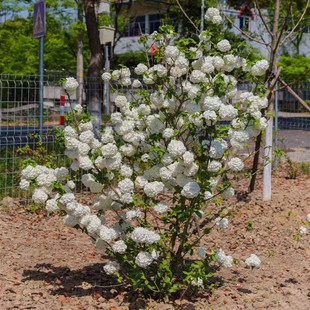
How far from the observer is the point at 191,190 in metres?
3.56

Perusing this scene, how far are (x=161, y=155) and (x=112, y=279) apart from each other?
1.41m

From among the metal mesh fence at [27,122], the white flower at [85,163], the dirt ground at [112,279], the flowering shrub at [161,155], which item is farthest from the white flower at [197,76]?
the metal mesh fence at [27,122]

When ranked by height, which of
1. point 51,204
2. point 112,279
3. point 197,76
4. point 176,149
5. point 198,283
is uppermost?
point 197,76

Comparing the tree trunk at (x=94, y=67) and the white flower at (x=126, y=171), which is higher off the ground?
the tree trunk at (x=94, y=67)

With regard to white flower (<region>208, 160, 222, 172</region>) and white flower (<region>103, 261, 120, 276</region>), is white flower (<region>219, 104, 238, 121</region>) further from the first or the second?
white flower (<region>103, 261, 120, 276</region>)

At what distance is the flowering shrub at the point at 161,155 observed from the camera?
3691mm

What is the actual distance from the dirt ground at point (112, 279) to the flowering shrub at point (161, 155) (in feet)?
1.11

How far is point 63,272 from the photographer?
482 centimetres

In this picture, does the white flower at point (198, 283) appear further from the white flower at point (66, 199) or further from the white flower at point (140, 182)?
the white flower at point (66, 199)

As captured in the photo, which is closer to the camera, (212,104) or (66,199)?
(212,104)

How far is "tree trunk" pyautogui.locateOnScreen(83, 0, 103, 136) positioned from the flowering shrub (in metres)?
3.47

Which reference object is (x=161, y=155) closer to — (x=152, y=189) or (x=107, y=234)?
(x=152, y=189)

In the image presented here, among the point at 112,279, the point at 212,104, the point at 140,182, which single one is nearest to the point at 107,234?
the point at 140,182

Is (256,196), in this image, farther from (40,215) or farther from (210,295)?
(210,295)
